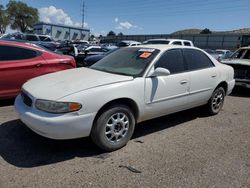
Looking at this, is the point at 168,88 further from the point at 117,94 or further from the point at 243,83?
the point at 243,83

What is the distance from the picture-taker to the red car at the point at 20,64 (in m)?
5.97

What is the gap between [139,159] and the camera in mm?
3896

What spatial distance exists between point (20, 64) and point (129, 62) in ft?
8.89

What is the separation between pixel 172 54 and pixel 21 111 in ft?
8.86

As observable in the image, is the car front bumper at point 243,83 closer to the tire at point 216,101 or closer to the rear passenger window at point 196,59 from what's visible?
the tire at point 216,101

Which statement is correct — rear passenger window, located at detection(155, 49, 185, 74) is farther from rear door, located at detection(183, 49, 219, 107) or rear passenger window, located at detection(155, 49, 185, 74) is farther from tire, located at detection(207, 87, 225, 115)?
tire, located at detection(207, 87, 225, 115)

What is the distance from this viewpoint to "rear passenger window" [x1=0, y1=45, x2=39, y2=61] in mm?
6113

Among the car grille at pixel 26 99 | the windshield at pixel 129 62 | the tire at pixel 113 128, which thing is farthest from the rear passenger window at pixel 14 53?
the tire at pixel 113 128

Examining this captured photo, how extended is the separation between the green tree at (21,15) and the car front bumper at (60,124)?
79700 mm

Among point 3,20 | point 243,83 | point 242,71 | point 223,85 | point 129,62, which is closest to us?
point 129,62

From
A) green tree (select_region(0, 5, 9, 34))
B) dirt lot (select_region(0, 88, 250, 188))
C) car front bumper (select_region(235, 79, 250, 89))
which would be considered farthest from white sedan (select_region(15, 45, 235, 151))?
green tree (select_region(0, 5, 9, 34))

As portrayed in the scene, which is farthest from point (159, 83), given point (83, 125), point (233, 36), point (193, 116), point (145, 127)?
point (233, 36)

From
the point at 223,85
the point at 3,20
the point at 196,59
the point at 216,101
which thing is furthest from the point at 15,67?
the point at 3,20

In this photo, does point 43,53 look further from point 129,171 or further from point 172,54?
point 129,171
